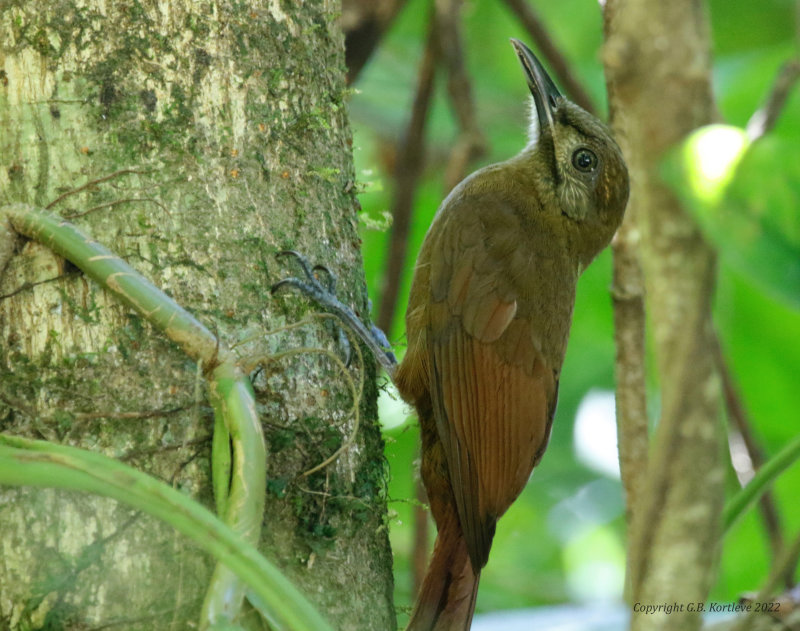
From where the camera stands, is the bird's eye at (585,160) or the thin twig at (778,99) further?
the bird's eye at (585,160)

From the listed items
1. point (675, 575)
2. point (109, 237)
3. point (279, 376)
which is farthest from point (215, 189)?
point (675, 575)

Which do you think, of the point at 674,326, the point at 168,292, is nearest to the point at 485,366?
the point at 168,292

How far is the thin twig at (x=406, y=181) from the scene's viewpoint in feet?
12.0

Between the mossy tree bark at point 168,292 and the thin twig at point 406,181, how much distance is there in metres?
1.49

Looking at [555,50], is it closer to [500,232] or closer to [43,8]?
[500,232]

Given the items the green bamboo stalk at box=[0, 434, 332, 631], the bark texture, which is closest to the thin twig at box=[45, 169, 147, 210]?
the green bamboo stalk at box=[0, 434, 332, 631]

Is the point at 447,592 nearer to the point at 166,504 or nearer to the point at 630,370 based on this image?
the point at 630,370

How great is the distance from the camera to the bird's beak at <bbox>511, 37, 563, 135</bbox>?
3.31 meters

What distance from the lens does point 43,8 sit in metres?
1.92

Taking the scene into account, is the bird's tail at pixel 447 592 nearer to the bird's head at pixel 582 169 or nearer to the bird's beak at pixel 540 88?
the bird's head at pixel 582 169

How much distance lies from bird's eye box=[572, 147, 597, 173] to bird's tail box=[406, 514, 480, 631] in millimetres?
1281

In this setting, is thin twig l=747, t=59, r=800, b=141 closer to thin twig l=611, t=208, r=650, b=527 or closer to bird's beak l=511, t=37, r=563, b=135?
thin twig l=611, t=208, r=650, b=527

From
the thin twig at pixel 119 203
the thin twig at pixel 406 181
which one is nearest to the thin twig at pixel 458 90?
the thin twig at pixel 406 181

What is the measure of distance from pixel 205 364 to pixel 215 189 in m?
0.39
